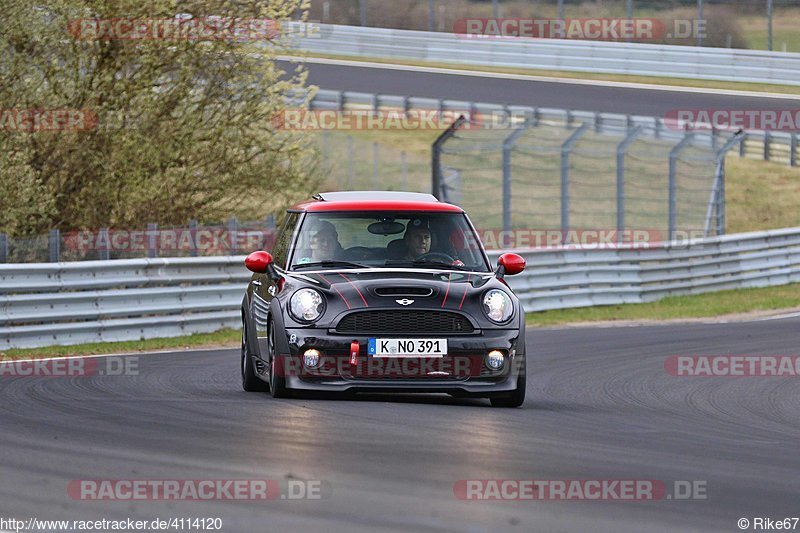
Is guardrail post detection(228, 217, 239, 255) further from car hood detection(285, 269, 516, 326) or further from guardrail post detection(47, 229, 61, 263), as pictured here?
car hood detection(285, 269, 516, 326)

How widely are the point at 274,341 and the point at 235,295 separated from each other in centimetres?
793

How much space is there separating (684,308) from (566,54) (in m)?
21.7

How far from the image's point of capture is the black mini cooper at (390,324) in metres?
10.1

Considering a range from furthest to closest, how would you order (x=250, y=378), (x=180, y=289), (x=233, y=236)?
(x=233, y=236), (x=180, y=289), (x=250, y=378)

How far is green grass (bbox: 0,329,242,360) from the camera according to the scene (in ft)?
50.6

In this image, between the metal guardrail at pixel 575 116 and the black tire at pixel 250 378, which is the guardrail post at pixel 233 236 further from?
the metal guardrail at pixel 575 116

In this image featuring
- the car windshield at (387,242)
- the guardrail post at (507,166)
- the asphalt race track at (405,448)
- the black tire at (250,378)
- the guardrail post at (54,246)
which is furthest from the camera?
the guardrail post at (507,166)

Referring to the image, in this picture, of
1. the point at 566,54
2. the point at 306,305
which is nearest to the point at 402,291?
the point at 306,305

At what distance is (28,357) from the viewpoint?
49.5ft

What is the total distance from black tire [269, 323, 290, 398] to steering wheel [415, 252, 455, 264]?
1.23 metres

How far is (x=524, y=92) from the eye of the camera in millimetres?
41312

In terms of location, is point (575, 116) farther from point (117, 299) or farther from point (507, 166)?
point (117, 299)

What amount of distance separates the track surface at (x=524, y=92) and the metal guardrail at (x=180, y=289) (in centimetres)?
1451

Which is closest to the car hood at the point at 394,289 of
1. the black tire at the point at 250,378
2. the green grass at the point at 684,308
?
the black tire at the point at 250,378
